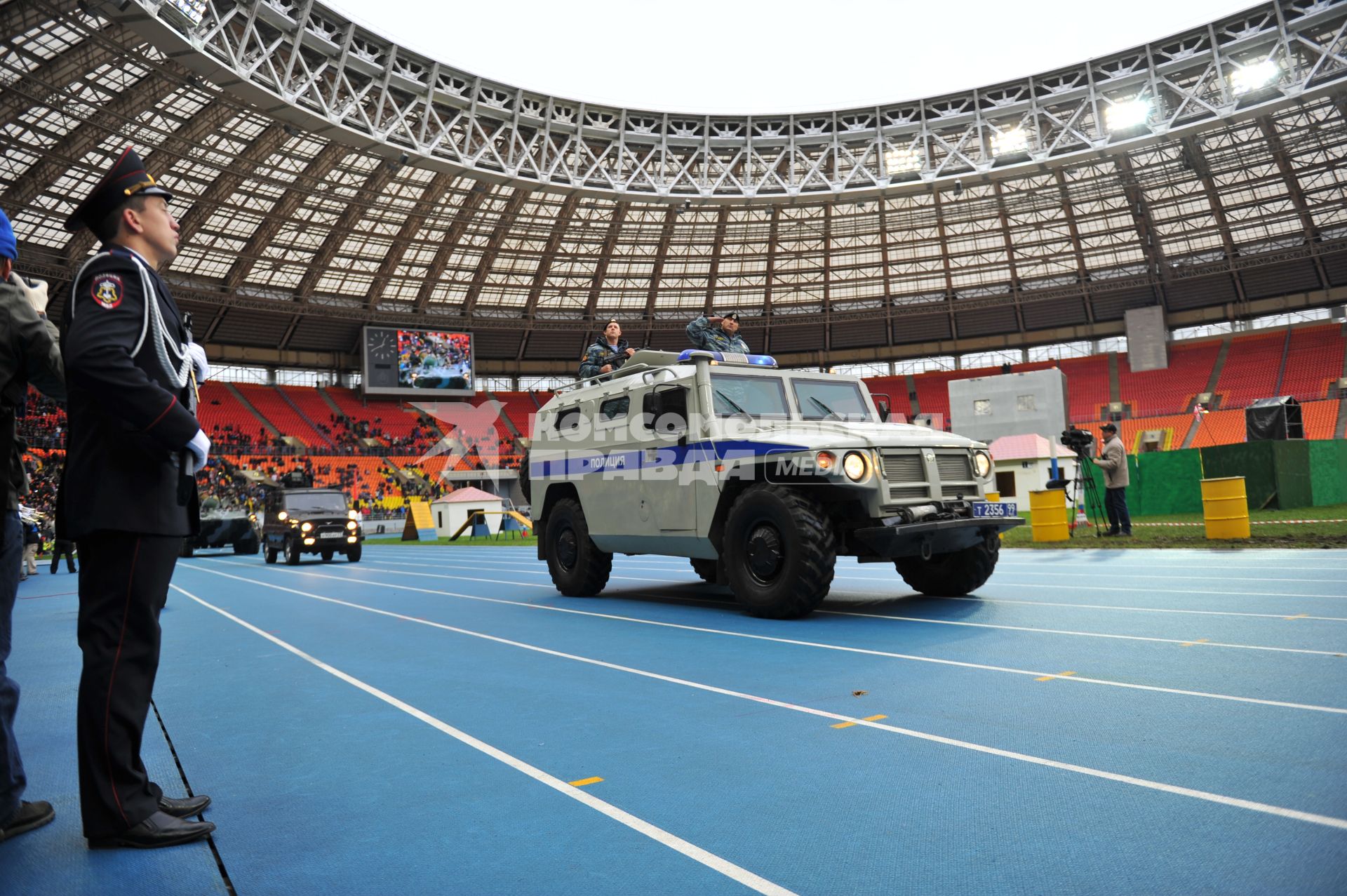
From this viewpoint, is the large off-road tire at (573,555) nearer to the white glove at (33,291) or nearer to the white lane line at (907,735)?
the white lane line at (907,735)

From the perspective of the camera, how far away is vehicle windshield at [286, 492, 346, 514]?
19.9 m

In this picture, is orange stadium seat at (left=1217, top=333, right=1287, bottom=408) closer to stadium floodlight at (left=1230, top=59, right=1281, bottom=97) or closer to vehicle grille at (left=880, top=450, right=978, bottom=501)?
stadium floodlight at (left=1230, top=59, right=1281, bottom=97)

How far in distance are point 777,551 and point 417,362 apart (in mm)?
46321

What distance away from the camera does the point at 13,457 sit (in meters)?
3.05

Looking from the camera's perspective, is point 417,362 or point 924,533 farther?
point 417,362

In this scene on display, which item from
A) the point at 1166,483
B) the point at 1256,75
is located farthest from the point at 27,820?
the point at 1256,75

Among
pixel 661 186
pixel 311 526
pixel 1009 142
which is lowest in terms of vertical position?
pixel 311 526

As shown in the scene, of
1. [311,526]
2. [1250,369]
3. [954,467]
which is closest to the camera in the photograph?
[954,467]

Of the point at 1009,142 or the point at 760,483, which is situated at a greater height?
the point at 1009,142

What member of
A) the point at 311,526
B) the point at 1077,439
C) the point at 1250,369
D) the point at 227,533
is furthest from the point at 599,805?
the point at 1250,369

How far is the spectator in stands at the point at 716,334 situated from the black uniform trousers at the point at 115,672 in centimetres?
696

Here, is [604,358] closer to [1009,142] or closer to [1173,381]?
[1009,142]

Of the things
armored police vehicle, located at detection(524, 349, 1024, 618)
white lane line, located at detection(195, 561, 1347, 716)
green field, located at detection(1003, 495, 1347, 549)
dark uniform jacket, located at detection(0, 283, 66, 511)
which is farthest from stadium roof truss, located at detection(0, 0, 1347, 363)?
dark uniform jacket, located at detection(0, 283, 66, 511)

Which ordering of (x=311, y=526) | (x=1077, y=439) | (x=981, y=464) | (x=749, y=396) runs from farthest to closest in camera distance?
(x=311, y=526) < (x=1077, y=439) < (x=749, y=396) < (x=981, y=464)
